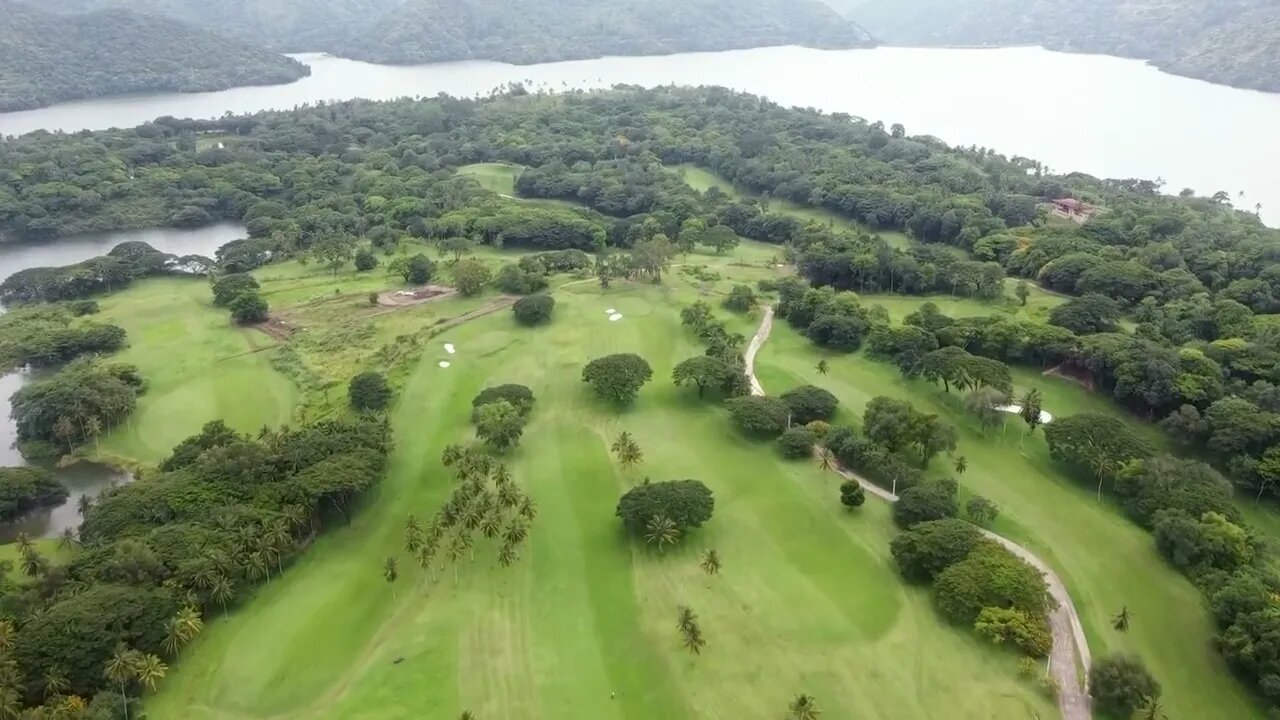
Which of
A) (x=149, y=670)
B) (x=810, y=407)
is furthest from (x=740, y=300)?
(x=149, y=670)

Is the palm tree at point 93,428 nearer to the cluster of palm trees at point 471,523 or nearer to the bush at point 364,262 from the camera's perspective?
the cluster of palm trees at point 471,523

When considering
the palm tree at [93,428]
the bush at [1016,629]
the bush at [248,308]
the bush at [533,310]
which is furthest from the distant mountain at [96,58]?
the bush at [1016,629]

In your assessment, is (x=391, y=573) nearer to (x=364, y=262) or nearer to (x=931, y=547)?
(x=931, y=547)

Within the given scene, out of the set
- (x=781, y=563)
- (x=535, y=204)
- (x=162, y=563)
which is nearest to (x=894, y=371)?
(x=781, y=563)

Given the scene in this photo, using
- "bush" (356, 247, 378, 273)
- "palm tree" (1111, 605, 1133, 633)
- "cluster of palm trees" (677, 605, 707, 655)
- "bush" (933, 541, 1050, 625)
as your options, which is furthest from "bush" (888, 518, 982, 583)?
"bush" (356, 247, 378, 273)

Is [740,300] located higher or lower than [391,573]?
higher

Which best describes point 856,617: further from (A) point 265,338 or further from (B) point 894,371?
(A) point 265,338
